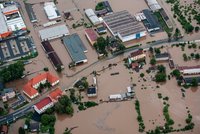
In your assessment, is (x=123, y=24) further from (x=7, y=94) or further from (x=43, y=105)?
(x=7, y=94)

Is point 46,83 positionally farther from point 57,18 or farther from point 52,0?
point 52,0

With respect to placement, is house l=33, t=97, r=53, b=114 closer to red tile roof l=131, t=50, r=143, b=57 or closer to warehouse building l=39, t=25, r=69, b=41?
warehouse building l=39, t=25, r=69, b=41

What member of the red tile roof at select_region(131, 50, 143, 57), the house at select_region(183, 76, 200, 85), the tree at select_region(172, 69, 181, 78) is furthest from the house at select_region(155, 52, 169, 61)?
the house at select_region(183, 76, 200, 85)

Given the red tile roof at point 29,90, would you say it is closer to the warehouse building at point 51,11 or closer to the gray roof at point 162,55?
the warehouse building at point 51,11

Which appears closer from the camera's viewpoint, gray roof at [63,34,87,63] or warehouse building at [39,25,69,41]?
gray roof at [63,34,87,63]

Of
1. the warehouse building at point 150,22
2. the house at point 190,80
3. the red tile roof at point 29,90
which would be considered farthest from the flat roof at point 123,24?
the red tile roof at point 29,90
